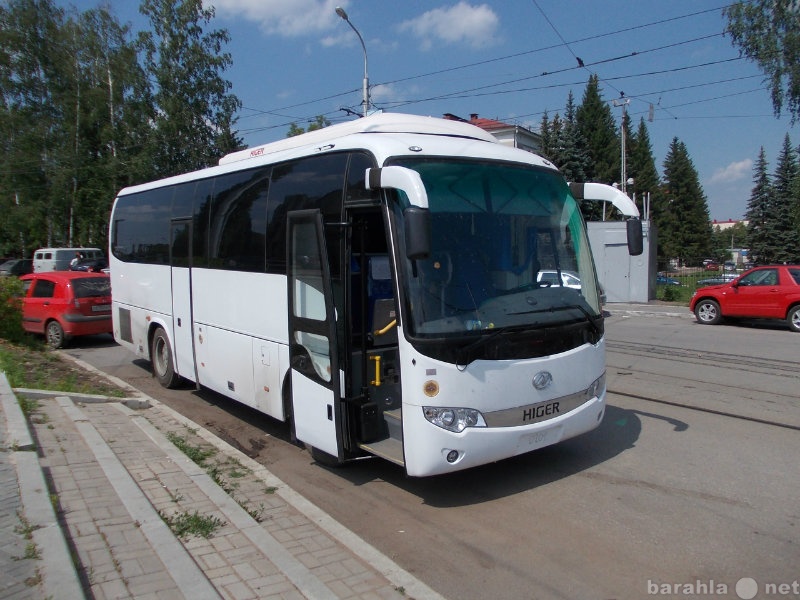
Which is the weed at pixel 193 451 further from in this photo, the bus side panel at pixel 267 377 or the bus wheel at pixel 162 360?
the bus wheel at pixel 162 360

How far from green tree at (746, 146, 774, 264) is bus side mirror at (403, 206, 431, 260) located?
51.9 meters

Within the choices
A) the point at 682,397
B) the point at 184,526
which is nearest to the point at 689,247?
the point at 682,397

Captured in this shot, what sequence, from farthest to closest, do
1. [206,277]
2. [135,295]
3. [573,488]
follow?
[135,295] → [206,277] → [573,488]

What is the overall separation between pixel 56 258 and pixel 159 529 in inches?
1237

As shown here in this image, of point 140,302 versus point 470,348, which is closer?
point 470,348

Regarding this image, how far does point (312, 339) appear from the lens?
5941 millimetres

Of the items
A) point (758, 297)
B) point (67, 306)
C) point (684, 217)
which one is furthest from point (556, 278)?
point (684, 217)

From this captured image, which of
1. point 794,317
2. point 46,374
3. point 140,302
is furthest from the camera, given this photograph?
point 794,317

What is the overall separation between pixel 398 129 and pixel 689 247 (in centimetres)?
8644

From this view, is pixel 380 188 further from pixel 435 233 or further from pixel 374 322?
pixel 374 322

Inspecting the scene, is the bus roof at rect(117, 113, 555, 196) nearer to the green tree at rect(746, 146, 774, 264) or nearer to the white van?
the white van

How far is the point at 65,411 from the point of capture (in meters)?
7.65

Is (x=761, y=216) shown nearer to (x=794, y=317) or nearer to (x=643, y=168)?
(x=643, y=168)

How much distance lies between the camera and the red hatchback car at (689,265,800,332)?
16.6 metres
